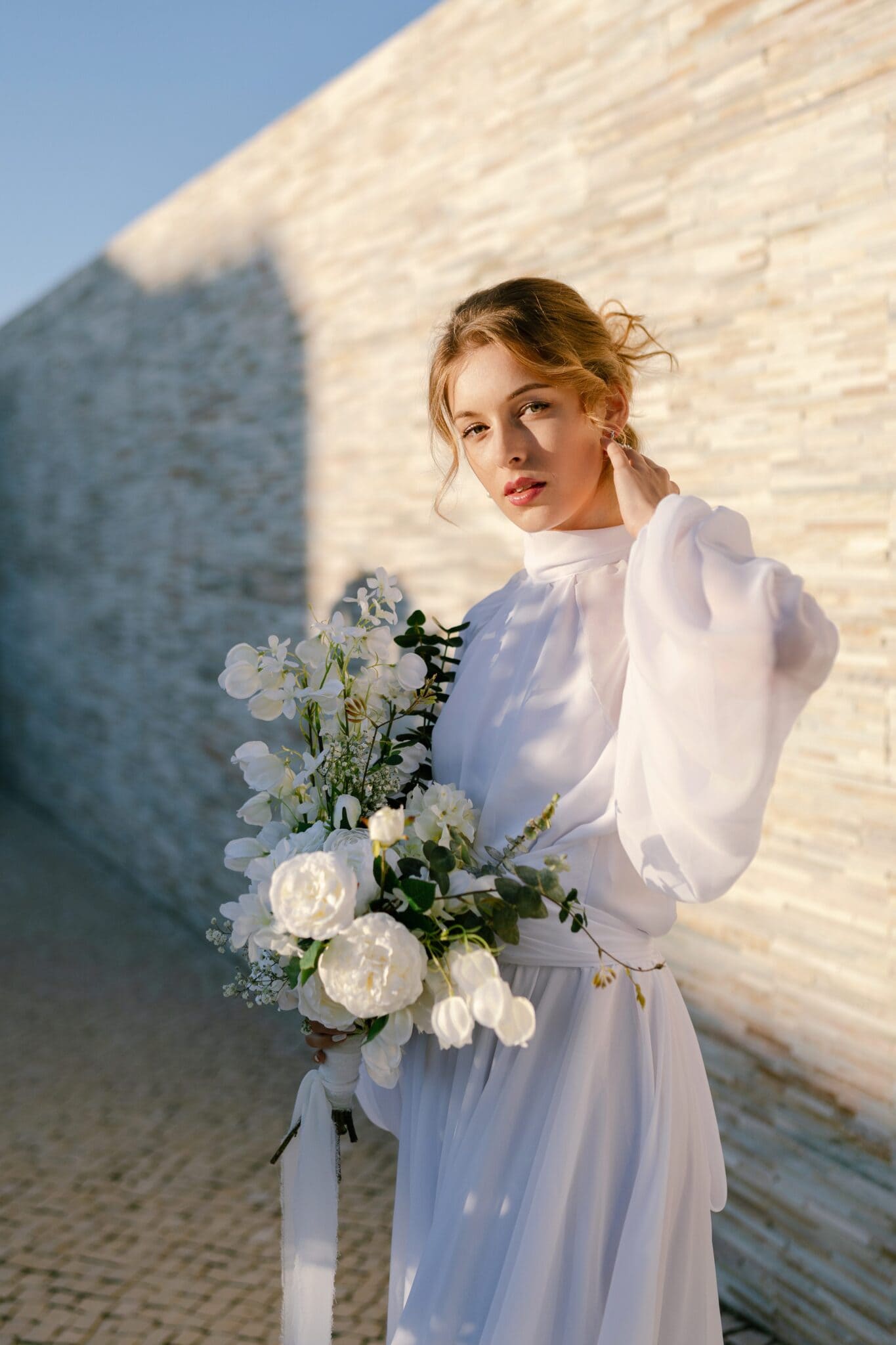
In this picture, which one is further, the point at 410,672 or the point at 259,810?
the point at 410,672

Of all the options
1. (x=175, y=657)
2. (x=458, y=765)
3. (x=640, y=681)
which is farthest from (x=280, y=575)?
(x=640, y=681)

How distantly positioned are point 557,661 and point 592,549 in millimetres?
170

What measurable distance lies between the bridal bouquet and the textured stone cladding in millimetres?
1092

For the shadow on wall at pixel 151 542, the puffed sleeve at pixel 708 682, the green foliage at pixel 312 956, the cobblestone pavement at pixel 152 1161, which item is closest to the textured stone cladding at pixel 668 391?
the shadow on wall at pixel 151 542

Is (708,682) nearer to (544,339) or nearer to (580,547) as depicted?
(580,547)

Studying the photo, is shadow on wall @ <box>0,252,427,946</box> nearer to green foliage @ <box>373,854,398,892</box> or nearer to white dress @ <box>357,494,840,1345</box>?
white dress @ <box>357,494,840,1345</box>

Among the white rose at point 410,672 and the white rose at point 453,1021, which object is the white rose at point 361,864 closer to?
the white rose at point 453,1021

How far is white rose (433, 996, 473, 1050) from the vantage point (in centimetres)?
103

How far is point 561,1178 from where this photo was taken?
1.15m

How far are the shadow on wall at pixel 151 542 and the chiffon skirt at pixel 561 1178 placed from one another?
281 cm

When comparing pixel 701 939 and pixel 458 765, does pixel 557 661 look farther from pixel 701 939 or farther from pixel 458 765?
pixel 701 939

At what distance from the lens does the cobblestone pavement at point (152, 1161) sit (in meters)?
2.44

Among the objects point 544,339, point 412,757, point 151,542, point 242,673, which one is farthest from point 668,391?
point 151,542

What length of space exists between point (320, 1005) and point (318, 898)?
16cm
